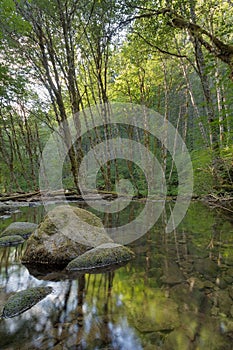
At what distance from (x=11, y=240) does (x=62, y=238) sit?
169 cm

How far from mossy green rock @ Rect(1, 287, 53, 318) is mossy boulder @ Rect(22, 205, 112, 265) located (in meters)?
1.06

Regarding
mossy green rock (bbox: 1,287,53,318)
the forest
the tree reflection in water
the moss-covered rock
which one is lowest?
the tree reflection in water

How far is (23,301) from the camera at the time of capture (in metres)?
2.58

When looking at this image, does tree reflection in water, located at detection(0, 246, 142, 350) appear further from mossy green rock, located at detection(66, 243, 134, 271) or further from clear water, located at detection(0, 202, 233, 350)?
mossy green rock, located at detection(66, 243, 134, 271)

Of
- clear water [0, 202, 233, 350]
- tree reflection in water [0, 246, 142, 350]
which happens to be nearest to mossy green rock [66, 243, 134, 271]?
clear water [0, 202, 233, 350]

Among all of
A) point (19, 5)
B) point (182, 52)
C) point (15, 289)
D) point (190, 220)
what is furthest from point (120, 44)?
point (15, 289)

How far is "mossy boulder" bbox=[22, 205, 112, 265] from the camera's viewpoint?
3.95 m

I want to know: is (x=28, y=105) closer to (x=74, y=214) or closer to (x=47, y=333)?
(x=74, y=214)

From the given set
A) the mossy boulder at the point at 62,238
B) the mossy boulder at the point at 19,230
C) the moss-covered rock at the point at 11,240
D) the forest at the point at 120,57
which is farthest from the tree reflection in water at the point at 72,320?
the forest at the point at 120,57

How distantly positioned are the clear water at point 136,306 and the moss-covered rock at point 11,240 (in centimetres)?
100

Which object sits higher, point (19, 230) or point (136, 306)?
point (19, 230)

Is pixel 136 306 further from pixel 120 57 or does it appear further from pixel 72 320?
pixel 120 57

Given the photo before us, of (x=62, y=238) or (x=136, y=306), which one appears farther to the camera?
(x=62, y=238)

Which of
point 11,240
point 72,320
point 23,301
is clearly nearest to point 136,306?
point 72,320
